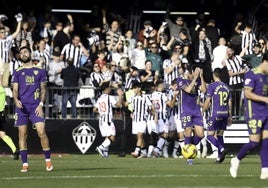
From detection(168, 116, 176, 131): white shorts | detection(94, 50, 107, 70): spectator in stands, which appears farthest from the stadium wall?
detection(94, 50, 107, 70): spectator in stands

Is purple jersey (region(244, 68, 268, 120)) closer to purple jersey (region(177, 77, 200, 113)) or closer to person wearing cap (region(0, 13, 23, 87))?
purple jersey (region(177, 77, 200, 113))

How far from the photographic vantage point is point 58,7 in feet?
115

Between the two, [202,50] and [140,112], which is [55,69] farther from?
[202,50]

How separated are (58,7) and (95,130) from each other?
658 cm

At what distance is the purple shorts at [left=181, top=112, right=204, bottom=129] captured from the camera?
2488 centimetres

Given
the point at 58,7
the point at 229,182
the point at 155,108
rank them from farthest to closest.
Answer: the point at 58,7 < the point at 155,108 < the point at 229,182

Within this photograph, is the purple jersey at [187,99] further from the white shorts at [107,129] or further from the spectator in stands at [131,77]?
the spectator in stands at [131,77]

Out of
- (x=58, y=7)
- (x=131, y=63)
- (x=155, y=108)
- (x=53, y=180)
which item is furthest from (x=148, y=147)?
(x=53, y=180)

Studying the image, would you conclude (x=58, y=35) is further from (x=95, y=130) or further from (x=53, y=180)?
(x=53, y=180)

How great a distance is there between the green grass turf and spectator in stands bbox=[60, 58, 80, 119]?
6.49 metres

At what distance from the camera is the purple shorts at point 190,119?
81.6 feet

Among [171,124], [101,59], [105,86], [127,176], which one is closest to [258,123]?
[127,176]

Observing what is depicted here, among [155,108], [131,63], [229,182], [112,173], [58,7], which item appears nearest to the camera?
[229,182]

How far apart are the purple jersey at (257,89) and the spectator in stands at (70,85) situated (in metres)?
12.7
